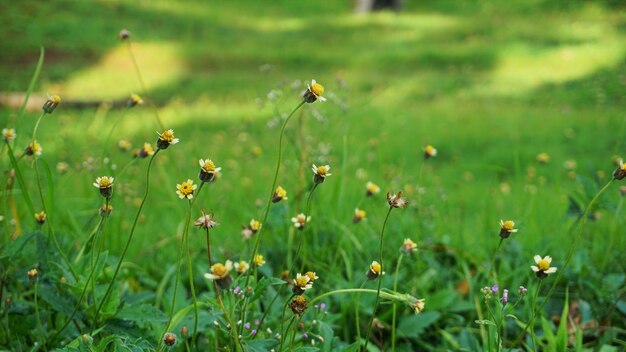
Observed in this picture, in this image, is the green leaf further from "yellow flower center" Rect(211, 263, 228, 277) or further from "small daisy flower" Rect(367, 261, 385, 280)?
"yellow flower center" Rect(211, 263, 228, 277)

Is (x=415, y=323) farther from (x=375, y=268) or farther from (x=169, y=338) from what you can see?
(x=169, y=338)

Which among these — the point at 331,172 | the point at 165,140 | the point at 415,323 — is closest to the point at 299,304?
the point at 165,140

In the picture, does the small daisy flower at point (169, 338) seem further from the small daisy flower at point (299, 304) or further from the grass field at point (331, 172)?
the small daisy flower at point (299, 304)

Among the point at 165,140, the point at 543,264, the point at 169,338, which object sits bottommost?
the point at 169,338

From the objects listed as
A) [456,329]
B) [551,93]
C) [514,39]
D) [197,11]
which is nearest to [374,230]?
[456,329]

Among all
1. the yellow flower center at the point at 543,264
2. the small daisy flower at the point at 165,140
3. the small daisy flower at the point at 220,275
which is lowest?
the yellow flower center at the point at 543,264

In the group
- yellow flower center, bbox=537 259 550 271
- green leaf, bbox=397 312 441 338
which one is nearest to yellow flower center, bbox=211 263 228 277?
yellow flower center, bbox=537 259 550 271

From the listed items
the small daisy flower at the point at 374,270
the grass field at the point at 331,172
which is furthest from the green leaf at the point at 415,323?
the small daisy flower at the point at 374,270

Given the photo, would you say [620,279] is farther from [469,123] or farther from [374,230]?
[469,123]
